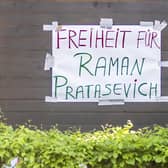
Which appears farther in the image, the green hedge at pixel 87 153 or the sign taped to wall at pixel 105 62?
the sign taped to wall at pixel 105 62

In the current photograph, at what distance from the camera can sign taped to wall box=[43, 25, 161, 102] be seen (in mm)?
5676

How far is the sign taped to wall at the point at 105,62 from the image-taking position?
18.6 ft

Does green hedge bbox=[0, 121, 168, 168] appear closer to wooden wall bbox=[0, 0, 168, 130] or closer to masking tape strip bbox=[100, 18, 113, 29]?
wooden wall bbox=[0, 0, 168, 130]

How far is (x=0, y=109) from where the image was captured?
5680mm

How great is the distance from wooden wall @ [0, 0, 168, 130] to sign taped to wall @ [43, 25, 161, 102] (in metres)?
0.07

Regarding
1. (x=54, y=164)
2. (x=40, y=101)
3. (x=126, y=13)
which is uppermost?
(x=126, y=13)

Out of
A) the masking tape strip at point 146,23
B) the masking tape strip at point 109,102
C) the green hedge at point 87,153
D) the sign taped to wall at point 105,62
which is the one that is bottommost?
the green hedge at point 87,153

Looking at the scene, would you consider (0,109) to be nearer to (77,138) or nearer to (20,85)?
(20,85)

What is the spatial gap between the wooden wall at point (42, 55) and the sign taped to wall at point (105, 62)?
0.07 meters

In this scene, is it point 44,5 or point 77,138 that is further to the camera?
point 44,5

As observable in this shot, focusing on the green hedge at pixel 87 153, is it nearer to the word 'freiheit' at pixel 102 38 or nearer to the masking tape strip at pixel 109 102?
the masking tape strip at pixel 109 102

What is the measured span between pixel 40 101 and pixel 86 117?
16.7 inches

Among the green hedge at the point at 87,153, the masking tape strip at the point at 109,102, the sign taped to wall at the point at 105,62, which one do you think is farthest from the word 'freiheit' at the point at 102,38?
the green hedge at the point at 87,153

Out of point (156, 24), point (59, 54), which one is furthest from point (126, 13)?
point (59, 54)
